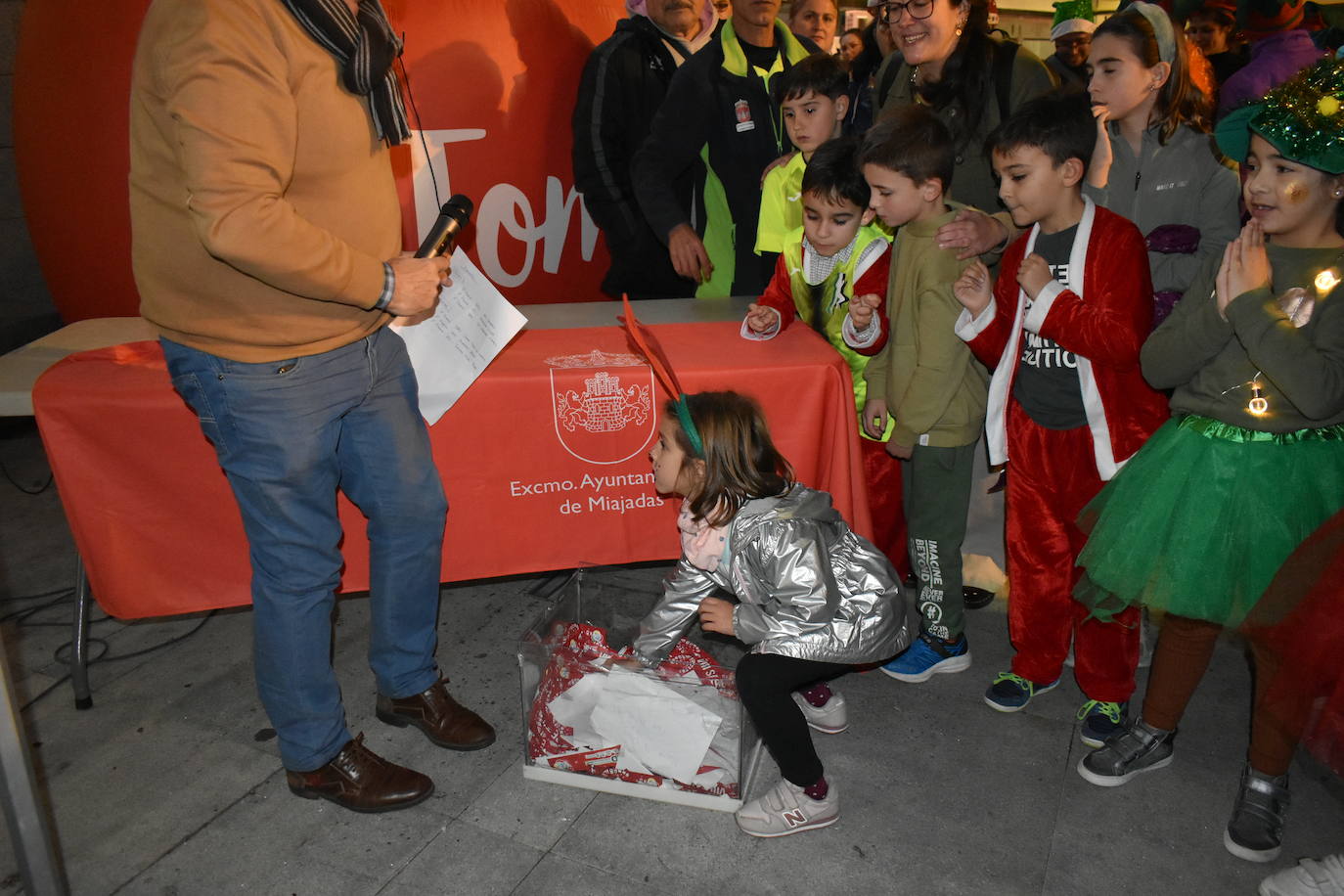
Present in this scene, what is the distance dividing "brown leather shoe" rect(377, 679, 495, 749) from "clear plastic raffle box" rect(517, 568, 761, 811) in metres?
0.14

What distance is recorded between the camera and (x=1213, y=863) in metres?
1.86

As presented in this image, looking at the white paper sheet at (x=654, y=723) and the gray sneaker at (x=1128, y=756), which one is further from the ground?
the white paper sheet at (x=654, y=723)

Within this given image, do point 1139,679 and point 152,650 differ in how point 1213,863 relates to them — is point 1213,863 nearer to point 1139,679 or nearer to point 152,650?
point 1139,679

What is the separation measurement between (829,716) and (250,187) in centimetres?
168

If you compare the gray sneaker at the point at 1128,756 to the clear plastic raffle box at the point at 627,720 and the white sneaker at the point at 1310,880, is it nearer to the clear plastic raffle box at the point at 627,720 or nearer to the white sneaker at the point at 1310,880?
the white sneaker at the point at 1310,880

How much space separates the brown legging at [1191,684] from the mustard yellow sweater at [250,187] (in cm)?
176

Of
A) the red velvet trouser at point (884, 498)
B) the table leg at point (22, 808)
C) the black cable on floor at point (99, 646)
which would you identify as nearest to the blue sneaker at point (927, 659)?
the red velvet trouser at point (884, 498)

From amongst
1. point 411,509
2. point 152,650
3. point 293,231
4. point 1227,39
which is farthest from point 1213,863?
point 1227,39

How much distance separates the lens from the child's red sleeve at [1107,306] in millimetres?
1949

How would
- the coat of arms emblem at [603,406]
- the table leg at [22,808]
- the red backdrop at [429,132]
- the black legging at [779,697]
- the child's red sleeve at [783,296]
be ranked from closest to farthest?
the table leg at [22,808] < the black legging at [779,697] < the coat of arms emblem at [603,406] < the child's red sleeve at [783,296] < the red backdrop at [429,132]

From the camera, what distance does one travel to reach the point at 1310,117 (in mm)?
1652

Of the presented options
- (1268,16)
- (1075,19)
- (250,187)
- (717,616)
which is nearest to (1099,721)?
(717,616)

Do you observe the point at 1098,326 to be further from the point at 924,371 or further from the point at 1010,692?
the point at 1010,692

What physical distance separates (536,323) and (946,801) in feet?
5.14
